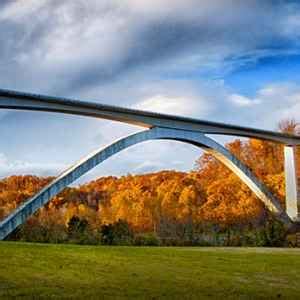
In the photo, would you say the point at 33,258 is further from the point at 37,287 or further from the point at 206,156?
the point at 206,156

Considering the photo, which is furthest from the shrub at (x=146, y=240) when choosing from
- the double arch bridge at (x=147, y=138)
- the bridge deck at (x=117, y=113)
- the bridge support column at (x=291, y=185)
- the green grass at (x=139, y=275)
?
the bridge support column at (x=291, y=185)

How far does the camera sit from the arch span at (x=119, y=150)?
17.2m

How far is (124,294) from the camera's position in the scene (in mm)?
6559

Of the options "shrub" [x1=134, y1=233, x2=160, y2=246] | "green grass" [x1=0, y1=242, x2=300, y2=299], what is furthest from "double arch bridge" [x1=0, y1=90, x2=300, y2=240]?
"green grass" [x1=0, y1=242, x2=300, y2=299]

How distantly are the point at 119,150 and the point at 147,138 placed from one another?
4.72 feet

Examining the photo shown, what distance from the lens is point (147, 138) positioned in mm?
21141

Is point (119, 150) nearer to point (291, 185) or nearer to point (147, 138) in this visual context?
point (147, 138)

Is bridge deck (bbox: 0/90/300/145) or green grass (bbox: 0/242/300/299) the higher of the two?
bridge deck (bbox: 0/90/300/145)

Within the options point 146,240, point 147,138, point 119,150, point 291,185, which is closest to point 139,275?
point 146,240

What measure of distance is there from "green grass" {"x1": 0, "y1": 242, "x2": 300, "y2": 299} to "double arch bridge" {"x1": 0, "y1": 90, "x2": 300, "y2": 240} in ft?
22.0

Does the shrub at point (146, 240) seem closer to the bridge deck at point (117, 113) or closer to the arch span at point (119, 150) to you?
the arch span at point (119, 150)

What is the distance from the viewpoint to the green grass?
22.1 ft

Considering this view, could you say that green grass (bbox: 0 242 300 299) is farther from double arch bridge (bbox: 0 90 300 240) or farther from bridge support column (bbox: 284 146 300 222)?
bridge support column (bbox: 284 146 300 222)

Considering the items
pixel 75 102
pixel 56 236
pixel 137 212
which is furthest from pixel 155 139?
pixel 137 212
